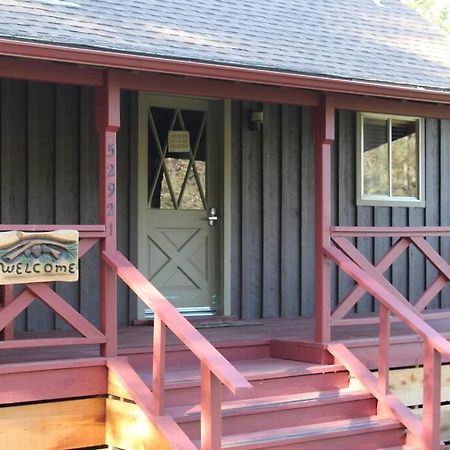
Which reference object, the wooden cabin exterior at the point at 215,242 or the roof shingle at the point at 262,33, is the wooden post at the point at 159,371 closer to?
the wooden cabin exterior at the point at 215,242

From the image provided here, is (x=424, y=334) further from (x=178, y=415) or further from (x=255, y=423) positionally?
(x=178, y=415)

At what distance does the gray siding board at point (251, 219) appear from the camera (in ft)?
27.9

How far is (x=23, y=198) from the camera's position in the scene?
7.34 m

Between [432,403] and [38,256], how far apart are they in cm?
280

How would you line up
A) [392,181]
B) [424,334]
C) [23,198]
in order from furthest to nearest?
[392,181]
[23,198]
[424,334]

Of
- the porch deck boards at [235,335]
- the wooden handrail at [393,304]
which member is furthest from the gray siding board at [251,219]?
the wooden handrail at [393,304]

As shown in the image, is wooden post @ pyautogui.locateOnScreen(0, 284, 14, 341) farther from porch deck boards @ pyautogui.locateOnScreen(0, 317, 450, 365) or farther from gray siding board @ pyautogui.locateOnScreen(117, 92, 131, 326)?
gray siding board @ pyautogui.locateOnScreen(117, 92, 131, 326)

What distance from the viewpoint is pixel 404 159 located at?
379 inches

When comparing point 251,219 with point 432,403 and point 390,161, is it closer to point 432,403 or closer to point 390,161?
point 390,161

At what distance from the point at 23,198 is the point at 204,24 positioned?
2314mm

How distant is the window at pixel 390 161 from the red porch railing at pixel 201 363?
427 cm

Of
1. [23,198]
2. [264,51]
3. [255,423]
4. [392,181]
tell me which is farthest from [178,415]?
[392,181]

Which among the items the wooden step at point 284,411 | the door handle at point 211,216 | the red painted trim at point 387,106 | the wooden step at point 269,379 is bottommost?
the wooden step at point 284,411

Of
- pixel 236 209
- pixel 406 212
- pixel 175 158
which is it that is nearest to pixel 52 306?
pixel 175 158
